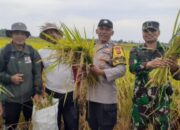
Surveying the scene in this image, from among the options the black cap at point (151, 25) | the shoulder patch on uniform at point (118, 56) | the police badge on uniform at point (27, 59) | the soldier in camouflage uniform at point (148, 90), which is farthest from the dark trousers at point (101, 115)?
the black cap at point (151, 25)

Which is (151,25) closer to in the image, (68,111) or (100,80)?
(100,80)

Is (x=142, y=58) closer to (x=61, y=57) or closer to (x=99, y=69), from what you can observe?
(x=99, y=69)

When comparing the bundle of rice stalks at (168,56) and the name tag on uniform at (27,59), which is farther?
the name tag on uniform at (27,59)

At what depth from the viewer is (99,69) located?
5.43m

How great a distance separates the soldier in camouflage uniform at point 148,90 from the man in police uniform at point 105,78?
0.18 m

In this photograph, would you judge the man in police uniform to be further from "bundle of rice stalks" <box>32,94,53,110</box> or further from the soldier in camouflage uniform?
"bundle of rice stalks" <box>32,94,53,110</box>

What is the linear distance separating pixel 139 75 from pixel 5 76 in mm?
1598

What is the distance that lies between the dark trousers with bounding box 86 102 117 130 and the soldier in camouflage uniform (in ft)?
0.94

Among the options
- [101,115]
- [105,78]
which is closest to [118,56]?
[105,78]

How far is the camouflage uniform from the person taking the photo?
5375mm

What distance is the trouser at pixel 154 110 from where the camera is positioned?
5395mm

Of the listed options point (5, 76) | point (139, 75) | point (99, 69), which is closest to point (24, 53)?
point (5, 76)

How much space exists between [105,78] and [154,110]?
0.69 meters

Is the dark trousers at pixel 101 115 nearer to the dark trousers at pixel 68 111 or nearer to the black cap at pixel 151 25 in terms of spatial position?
the dark trousers at pixel 68 111
